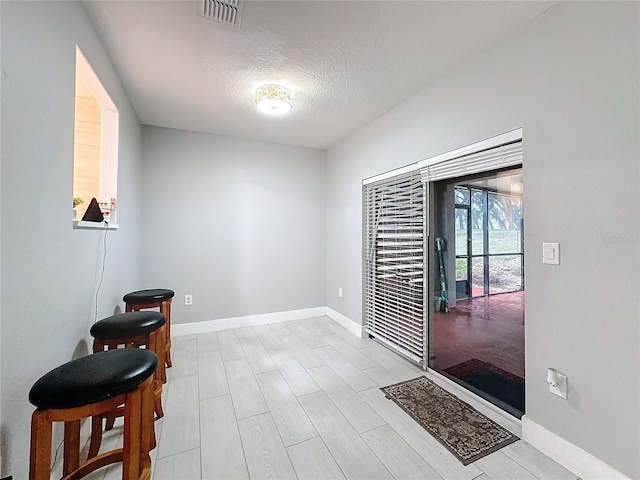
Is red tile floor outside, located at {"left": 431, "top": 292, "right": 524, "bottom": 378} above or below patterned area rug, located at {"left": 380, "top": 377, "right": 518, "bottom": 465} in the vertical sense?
above

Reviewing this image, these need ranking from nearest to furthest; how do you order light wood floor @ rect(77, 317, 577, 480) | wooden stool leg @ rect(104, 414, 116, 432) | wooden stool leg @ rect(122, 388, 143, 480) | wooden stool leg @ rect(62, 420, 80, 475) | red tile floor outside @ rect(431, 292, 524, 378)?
wooden stool leg @ rect(122, 388, 143, 480) → wooden stool leg @ rect(62, 420, 80, 475) → light wood floor @ rect(77, 317, 577, 480) → wooden stool leg @ rect(104, 414, 116, 432) → red tile floor outside @ rect(431, 292, 524, 378)

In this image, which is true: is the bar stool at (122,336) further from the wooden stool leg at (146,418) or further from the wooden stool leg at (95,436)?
the wooden stool leg at (146,418)

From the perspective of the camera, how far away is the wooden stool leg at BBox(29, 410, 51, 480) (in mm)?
959

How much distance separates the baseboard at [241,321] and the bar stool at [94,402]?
7.38 ft

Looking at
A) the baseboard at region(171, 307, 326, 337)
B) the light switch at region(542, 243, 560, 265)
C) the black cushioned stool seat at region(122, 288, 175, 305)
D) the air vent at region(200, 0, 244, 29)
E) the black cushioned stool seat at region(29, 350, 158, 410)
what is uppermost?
the air vent at region(200, 0, 244, 29)

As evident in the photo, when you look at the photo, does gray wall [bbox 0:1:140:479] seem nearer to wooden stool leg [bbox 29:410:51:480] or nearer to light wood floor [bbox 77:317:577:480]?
wooden stool leg [bbox 29:410:51:480]

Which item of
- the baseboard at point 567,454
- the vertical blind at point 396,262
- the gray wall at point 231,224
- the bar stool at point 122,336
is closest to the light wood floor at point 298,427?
the baseboard at point 567,454

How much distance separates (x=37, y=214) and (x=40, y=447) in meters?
0.90

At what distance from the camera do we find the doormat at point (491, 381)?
6.17ft

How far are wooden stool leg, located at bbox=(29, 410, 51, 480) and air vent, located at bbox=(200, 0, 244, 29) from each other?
6.75 ft

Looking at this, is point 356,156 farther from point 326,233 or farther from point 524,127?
point 524,127

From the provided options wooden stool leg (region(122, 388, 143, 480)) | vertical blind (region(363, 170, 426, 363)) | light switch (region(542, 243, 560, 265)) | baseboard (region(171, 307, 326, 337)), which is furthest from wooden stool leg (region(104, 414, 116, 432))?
light switch (region(542, 243, 560, 265))

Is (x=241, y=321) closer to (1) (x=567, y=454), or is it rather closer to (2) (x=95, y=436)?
(2) (x=95, y=436)

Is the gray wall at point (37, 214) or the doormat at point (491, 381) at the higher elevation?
the gray wall at point (37, 214)
